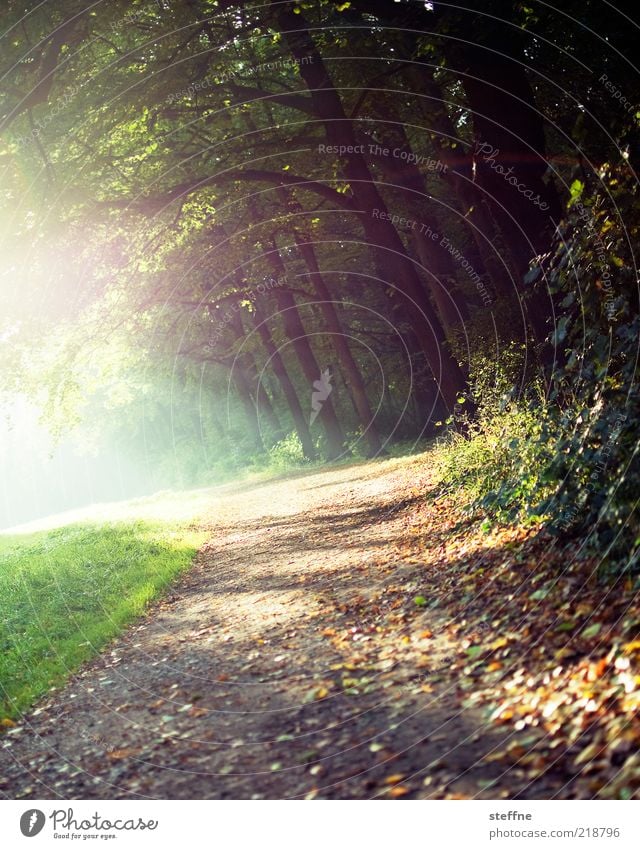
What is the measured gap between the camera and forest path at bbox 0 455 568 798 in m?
4.96

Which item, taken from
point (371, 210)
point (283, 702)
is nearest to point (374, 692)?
point (283, 702)

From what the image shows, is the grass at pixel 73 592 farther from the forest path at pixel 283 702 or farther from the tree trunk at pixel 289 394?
the tree trunk at pixel 289 394

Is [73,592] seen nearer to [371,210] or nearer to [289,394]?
[371,210]

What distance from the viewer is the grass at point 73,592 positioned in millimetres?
8965

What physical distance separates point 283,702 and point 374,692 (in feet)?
2.37

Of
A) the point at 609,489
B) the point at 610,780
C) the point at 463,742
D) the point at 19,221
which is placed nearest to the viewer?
the point at 610,780

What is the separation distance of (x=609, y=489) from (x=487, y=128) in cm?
708

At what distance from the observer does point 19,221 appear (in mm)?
16578

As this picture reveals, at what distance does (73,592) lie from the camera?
13039 millimetres

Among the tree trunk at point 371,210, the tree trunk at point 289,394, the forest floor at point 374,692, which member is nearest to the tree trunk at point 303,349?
the tree trunk at point 289,394

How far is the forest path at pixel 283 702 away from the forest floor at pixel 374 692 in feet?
0.06

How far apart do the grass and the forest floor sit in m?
0.47
